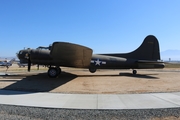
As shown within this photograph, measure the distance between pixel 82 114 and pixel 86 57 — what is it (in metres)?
8.93

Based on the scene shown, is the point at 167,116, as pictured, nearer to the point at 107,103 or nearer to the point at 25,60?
the point at 107,103

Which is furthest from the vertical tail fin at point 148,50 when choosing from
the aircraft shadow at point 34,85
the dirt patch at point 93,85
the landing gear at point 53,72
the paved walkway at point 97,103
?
the paved walkway at point 97,103

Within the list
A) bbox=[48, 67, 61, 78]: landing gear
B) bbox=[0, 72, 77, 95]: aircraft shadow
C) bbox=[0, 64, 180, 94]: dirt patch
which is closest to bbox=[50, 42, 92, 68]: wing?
bbox=[48, 67, 61, 78]: landing gear

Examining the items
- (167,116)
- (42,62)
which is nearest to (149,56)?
(42,62)

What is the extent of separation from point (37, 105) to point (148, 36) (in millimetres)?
16687

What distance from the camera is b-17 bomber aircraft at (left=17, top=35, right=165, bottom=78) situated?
1298cm

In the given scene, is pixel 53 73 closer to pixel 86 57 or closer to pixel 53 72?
pixel 53 72

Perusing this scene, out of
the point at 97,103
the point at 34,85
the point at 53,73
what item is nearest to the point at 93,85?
the point at 34,85

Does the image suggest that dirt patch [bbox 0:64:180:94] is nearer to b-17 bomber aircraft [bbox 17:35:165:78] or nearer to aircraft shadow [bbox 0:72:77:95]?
aircraft shadow [bbox 0:72:77:95]

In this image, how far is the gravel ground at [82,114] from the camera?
5250 mm

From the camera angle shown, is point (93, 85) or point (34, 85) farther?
point (93, 85)

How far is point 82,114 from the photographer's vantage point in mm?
5590

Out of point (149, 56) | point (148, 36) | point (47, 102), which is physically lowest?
point (47, 102)

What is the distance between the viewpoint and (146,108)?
614cm
